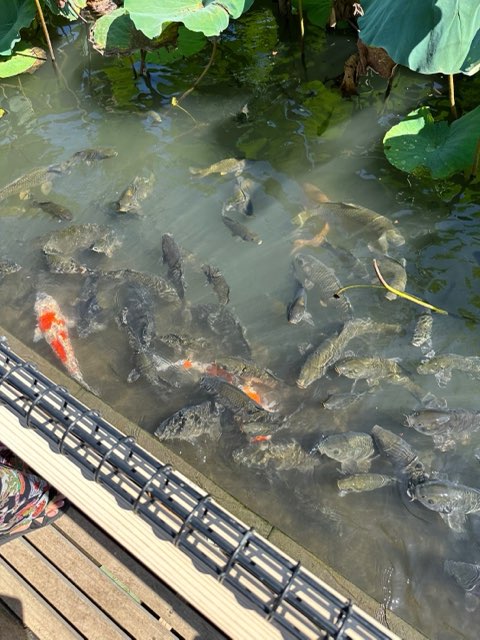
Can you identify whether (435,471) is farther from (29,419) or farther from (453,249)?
(29,419)

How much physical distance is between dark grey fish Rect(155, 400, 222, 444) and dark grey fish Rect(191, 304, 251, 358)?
632 millimetres

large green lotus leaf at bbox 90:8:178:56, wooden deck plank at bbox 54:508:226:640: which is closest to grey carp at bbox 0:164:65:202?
large green lotus leaf at bbox 90:8:178:56

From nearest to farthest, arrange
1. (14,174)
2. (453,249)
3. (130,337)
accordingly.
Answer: (130,337)
(453,249)
(14,174)

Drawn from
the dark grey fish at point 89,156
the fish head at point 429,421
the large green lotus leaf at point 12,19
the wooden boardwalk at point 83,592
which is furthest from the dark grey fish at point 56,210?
the fish head at point 429,421

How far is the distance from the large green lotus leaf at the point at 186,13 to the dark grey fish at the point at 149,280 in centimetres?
253

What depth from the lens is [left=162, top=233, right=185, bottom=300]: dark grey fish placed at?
4.79m

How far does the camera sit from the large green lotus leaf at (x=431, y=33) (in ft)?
13.7

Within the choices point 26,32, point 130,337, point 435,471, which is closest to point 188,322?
point 130,337

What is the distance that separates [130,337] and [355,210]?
2.43m

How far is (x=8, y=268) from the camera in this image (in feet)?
16.5

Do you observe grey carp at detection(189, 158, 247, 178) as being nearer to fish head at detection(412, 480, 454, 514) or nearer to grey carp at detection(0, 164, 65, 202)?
grey carp at detection(0, 164, 65, 202)

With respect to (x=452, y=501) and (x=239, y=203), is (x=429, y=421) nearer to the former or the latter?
(x=452, y=501)

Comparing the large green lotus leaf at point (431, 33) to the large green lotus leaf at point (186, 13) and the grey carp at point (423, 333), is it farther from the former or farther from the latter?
the grey carp at point (423, 333)

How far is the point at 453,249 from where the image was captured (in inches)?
190
